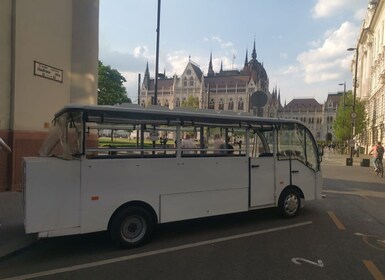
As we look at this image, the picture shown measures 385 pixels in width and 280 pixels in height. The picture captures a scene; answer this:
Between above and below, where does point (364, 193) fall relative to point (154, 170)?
below

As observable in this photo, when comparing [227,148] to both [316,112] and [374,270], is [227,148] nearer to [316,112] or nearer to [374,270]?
[374,270]

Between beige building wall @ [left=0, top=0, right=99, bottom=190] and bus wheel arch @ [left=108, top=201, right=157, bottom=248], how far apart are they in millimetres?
5700

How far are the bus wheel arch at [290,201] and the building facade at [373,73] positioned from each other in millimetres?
35193

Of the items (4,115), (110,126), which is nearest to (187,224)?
(110,126)

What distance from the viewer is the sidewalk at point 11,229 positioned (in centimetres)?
596

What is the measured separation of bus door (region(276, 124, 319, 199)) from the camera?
8.43 metres

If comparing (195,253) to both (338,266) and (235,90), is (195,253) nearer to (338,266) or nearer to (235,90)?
(338,266)

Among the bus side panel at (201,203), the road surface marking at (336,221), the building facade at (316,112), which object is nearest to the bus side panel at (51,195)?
the bus side panel at (201,203)

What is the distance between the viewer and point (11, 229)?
6.89m

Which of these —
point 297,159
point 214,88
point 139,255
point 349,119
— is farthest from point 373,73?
point 214,88

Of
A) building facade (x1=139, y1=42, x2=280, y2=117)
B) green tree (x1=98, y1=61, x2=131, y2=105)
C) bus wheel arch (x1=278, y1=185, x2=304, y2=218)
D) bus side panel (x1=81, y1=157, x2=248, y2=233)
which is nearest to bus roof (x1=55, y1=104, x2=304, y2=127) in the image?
bus side panel (x1=81, y1=157, x2=248, y2=233)

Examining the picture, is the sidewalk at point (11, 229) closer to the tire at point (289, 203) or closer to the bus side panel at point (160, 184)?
the bus side panel at point (160, 184)

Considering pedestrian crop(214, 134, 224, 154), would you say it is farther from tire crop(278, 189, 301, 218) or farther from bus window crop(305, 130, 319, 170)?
bus window crop(305, 130, 319, 170)

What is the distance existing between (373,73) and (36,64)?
183ft
